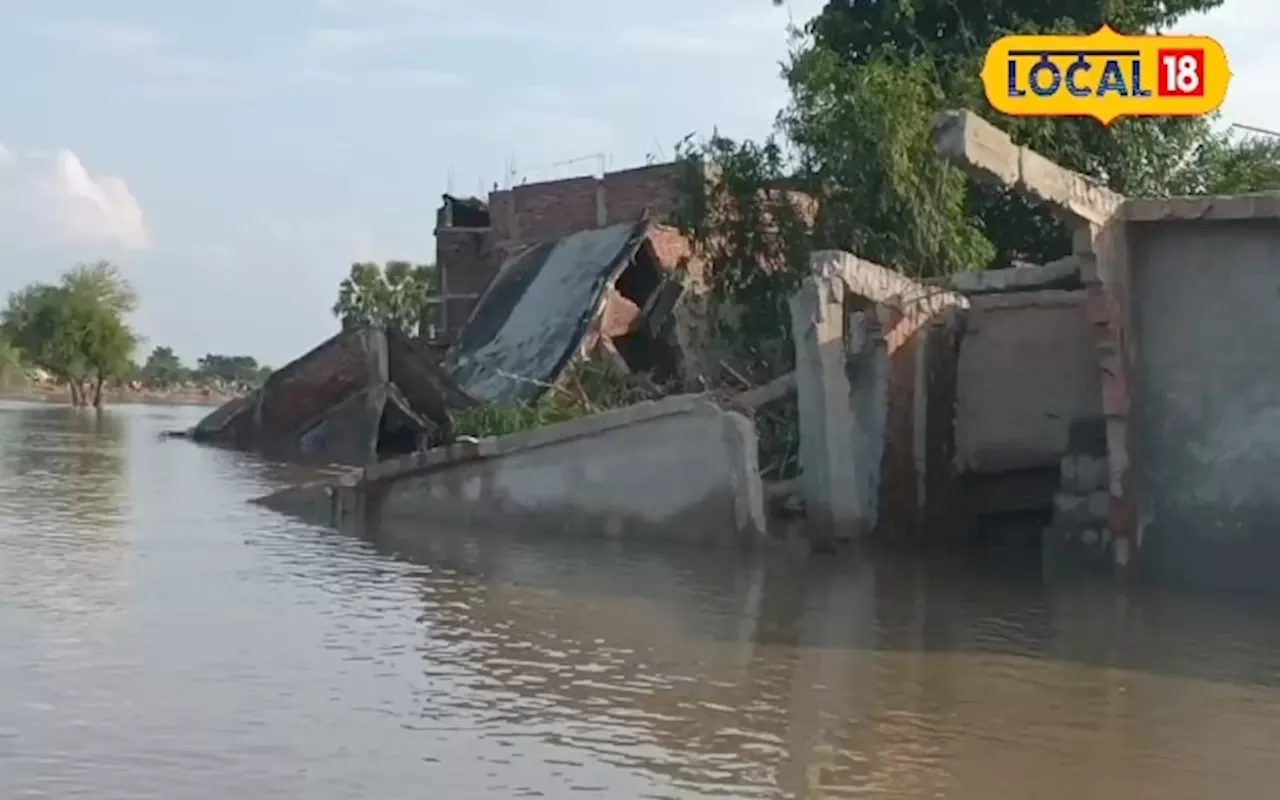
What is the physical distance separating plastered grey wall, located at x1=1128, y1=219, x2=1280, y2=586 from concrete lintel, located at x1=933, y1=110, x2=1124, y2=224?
25.3 inches

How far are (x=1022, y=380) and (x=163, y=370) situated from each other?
313 ft

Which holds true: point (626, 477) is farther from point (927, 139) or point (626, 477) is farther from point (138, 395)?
point (138, 395)

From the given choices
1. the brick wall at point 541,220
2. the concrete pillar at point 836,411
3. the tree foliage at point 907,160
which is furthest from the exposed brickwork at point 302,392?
the concrete pillar at point 836,411

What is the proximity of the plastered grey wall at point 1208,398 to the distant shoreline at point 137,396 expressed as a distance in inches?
2294

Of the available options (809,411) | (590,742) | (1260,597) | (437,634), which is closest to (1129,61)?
(809,411)

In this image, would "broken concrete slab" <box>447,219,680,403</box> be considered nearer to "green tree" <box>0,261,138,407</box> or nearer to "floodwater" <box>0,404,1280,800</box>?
"floodwater" <box>0,404,1280,800</box>

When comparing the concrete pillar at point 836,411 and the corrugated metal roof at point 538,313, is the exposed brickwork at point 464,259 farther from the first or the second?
the concrete pillar at point 836,411

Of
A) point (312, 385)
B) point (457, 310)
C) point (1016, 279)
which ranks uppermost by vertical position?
point (457, 310)

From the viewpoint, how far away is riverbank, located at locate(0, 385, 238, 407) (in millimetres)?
72188

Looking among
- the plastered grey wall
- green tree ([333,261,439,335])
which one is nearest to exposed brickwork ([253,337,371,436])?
the plastered grey wall

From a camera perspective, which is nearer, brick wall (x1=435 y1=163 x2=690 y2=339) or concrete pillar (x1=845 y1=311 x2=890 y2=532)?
concrete pillar (x1=845 y1=311 x2=890 y2=532)

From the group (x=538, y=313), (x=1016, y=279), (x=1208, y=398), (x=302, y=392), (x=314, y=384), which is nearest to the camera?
(x=1208, y=398)

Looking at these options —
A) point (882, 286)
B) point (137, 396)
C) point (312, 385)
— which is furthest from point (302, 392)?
point (137, 396)

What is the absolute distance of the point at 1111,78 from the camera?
18266mm
